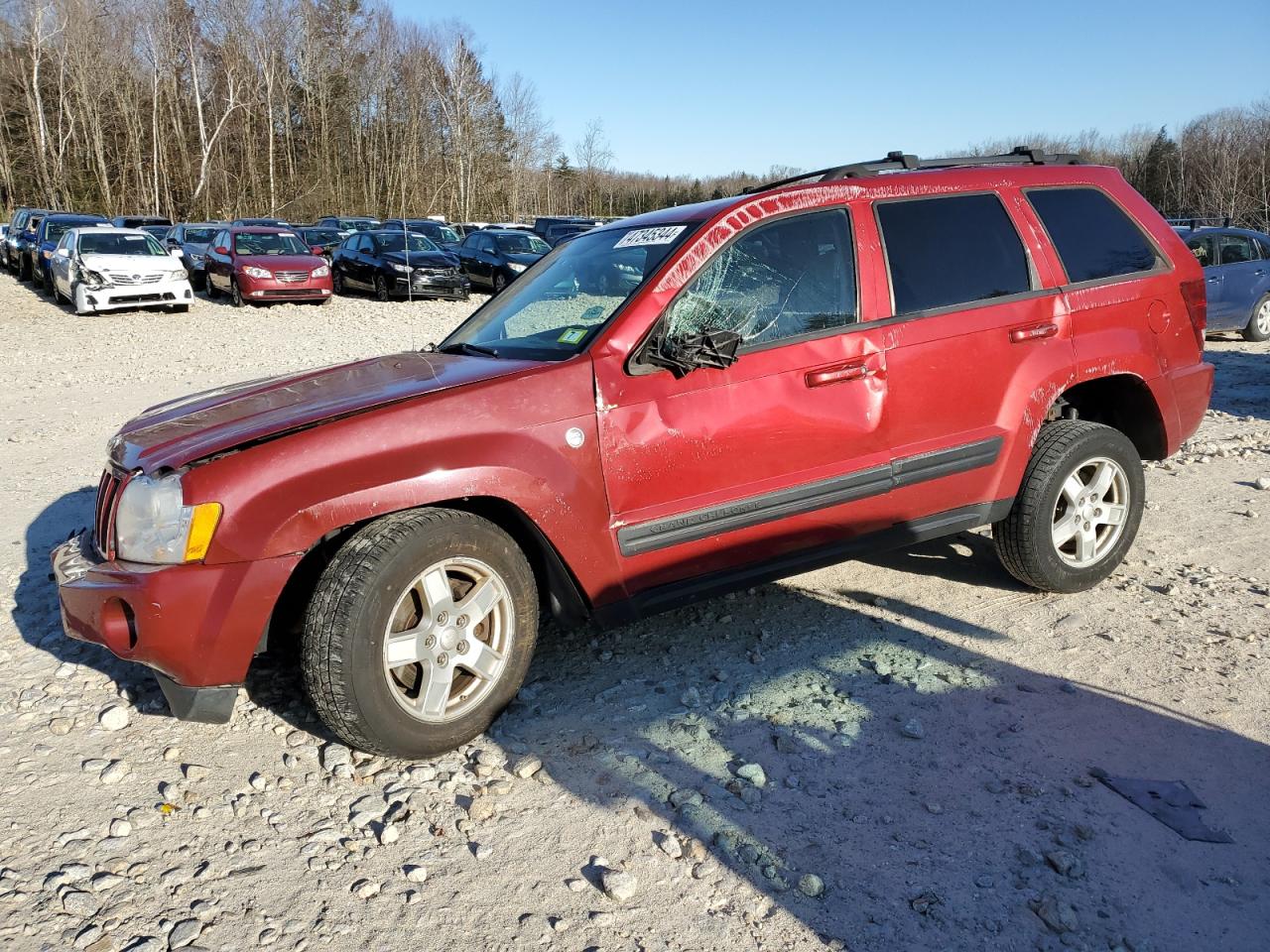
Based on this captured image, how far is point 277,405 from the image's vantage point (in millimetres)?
3518

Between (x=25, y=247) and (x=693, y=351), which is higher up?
(x=25, y=247)

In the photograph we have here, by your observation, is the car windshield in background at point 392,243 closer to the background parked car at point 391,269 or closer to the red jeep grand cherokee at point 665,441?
the background parked car at point 391,269

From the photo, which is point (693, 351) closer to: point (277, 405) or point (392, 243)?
point (277, 405)

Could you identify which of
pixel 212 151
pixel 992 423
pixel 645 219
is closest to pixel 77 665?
pixel 645 219

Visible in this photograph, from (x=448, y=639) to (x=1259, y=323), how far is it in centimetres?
1486

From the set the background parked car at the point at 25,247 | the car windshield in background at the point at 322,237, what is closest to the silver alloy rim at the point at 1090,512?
→ the background parked car at the point at 25,247

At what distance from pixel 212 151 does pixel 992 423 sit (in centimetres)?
5520

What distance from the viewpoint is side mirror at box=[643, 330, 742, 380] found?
3402mm

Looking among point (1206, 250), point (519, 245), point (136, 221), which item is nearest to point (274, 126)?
point (136, 221)

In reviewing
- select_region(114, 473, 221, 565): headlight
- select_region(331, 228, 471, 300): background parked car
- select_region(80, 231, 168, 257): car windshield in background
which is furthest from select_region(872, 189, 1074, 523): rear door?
select_region(80, 231, 168, 257): car windshield in background

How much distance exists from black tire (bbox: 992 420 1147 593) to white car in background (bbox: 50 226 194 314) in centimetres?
1740

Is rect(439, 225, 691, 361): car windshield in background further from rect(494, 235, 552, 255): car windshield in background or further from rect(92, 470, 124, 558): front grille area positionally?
rect(494, 235, 552, 255): car windshield in background

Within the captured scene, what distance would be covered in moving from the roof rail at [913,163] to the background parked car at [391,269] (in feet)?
55.9

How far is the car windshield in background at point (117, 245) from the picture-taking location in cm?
1803
